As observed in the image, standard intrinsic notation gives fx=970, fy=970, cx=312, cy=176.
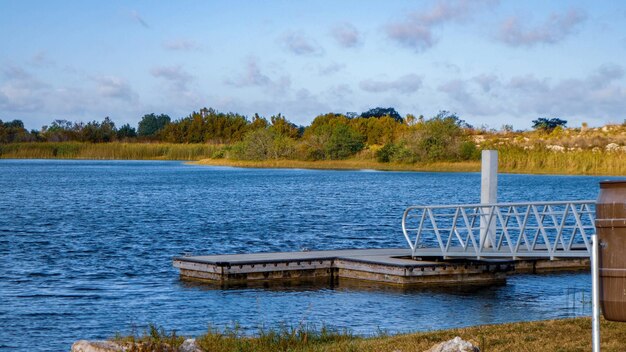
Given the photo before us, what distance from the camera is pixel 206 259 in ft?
66.9

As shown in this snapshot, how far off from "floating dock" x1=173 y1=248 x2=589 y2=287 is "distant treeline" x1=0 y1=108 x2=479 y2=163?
66.0 m

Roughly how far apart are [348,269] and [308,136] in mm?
87361

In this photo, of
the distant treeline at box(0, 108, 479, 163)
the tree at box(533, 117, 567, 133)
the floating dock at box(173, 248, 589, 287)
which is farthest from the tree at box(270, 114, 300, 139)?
the floating dock at box(173, 248, 589, 287)

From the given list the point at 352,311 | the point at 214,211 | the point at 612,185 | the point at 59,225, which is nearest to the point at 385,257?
the point at 352,311

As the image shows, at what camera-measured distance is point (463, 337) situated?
10.4m

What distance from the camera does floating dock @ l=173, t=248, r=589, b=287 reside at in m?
18.9

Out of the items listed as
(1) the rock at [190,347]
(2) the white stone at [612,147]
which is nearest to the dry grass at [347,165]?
(2) the white stone at [612,147]

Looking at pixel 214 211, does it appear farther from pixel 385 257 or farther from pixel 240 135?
pixel 240 135

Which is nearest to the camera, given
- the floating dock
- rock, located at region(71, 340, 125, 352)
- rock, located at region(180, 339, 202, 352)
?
rock, located at region(71, 340, 125, 352)

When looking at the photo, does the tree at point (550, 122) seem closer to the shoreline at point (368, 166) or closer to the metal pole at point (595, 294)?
the shoreline at point (368, 166)

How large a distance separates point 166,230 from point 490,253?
58.9 feet

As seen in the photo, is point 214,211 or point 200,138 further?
point 200,138

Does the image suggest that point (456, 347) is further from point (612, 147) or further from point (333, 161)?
point (333, 161)

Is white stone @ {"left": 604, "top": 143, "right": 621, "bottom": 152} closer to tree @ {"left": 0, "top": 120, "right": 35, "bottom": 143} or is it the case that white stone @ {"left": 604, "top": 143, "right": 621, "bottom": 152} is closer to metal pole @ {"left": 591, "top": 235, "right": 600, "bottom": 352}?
metal pole @ {"left": 591, "top": 235, "right": 600, "bottom": 352}
